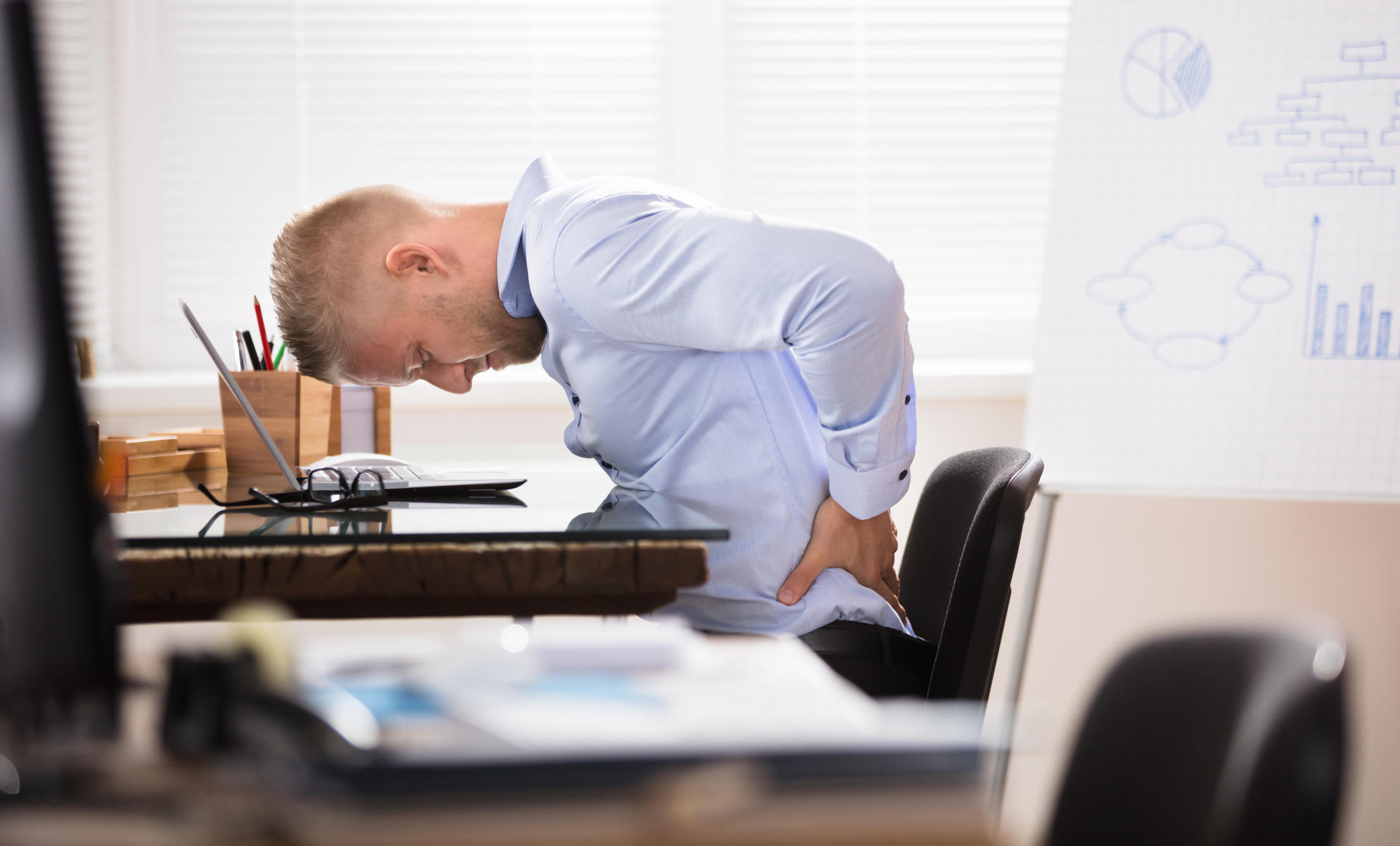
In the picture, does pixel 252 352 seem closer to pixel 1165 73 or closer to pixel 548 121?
pixel 548 121

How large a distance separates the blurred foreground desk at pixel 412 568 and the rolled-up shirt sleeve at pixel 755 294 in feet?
0.84

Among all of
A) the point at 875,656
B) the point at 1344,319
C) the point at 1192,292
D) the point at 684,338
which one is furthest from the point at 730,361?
the point at 1344,319

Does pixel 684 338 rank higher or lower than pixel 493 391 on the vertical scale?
higher

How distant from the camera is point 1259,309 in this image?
1734mm

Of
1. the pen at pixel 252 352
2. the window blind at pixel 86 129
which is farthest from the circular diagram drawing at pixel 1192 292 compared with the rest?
the window blind at pixel 86 129

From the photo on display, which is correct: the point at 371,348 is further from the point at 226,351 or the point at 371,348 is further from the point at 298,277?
the point at 226,351

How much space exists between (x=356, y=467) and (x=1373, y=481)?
5.28ft

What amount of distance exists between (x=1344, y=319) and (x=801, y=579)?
121 centimetres

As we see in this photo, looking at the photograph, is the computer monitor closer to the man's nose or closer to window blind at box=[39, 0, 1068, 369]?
the man's nose

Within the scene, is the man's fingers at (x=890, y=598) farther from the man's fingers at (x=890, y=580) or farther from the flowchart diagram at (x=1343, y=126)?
the flowchart diagram at (x=1343, y=126)

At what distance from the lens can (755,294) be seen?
94 cm

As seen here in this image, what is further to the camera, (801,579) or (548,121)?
(548,121)

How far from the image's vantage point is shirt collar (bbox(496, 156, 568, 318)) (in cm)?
116

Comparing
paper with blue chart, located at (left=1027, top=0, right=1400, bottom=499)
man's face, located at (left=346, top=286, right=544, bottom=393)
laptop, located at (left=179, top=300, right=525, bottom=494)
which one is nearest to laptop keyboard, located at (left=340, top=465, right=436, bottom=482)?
laptop, located at (left=179, top=300, right=525, bottom=494)
